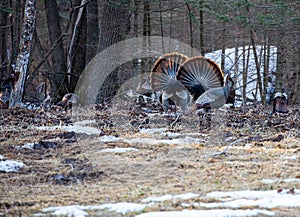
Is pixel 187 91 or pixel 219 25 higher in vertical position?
pixel 219 25

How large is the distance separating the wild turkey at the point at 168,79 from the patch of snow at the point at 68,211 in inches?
275

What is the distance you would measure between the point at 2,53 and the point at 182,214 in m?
14.8

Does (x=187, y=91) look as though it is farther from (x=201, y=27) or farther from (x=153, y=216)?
(x=153, y=216)

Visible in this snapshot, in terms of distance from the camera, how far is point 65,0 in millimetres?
21359

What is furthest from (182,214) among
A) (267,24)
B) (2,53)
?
(2,53)

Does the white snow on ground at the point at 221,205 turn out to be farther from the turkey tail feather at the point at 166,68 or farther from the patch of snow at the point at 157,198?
the turkey tail feather at the point at 166,68

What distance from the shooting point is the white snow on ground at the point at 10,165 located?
5.50m

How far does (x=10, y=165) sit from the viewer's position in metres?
5.61

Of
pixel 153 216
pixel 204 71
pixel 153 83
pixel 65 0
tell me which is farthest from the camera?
pixel 65 0

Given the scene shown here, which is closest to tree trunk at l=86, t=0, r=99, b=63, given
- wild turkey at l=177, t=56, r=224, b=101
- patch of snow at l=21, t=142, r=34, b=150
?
wild turkey at l=177, t=56, r=224, b=101

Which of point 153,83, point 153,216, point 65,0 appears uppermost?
point 65,0

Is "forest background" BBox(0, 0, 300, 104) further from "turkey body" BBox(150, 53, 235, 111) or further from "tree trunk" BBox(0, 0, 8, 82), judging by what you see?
"turkey body" BBox(150, 53, 235, 111)

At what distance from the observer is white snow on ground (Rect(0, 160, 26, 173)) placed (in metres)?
5.50

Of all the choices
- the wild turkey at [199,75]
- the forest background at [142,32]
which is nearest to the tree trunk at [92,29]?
the forest background at [142,32]
